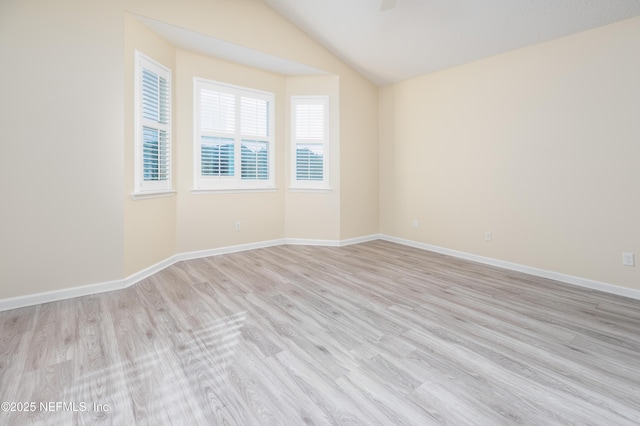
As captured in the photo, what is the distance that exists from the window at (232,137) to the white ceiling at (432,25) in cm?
131

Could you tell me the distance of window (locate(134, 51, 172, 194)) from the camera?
10.6 ft

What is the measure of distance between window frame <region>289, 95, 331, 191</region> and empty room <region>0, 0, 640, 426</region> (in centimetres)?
4

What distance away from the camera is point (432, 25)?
3.56 m

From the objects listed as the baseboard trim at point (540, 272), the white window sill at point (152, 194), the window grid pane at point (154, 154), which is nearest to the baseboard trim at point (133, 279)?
the white window sill at point (152, 194)

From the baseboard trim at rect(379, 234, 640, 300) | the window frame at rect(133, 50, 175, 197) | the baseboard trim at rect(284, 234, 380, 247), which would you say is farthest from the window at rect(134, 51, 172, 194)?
the baseboard trim at rect(379, 234, 640, 300)

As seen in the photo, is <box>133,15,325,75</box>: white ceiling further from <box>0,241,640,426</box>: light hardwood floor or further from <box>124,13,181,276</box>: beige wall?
<box>0,241,640,426</box>: light hardwood floor

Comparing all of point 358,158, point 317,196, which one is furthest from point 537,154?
point 317,196

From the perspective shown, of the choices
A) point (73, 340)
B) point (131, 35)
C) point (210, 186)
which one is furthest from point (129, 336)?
point (131, 35)

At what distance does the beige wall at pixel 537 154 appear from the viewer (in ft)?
9.70

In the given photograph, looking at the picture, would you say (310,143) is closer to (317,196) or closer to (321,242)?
(317,196)

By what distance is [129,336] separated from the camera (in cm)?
210

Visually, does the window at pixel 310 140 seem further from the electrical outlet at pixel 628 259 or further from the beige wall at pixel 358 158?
the electrical outlet at pixel 628 259

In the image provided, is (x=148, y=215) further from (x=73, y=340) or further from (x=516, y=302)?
(x=516, y=302)

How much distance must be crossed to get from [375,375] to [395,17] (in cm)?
384
